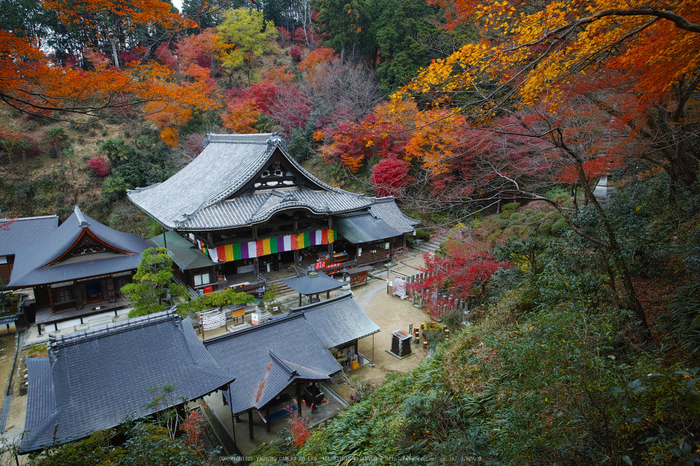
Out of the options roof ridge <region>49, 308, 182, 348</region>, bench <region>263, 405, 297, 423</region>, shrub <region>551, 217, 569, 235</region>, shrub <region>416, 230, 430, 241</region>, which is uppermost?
shrub <region>551, 217, 569, 235</region>

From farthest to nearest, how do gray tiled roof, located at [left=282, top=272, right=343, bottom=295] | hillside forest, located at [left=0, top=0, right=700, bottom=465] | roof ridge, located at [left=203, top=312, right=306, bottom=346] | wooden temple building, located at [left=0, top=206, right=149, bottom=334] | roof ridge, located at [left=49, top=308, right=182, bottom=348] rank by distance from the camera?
wooden temple building, located at [left=0, top=206, right=149, bottom=334]
gray tiled roof, located at [left=282, top=272, right=343, bottom=295]
roof ridge, located at [left=203, top=312, right=306, bottom=346]
roof ridge, located at [left=49, top=308, right=182, bottom=348]
hillside forest, located at [left=0, top=0, right=700, bottom=465]

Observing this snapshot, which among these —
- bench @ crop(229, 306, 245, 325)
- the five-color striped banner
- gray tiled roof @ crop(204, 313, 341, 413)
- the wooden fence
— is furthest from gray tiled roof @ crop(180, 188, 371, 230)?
gray tiled roof @ crop(204, 313, 341, 413)

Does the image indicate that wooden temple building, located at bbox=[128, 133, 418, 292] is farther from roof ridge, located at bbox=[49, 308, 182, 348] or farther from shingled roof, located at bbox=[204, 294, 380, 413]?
roof ridge, located at bbox=[49, 308, 182, 348]

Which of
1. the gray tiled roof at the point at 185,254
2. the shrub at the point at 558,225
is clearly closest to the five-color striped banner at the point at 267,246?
the gray tiled roof at the point at 185,254

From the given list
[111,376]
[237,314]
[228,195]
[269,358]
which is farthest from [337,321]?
[228,195]

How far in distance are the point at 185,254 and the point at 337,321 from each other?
30.8 feet

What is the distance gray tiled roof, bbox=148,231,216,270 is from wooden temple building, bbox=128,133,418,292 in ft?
1.11

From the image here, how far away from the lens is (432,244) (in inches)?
931

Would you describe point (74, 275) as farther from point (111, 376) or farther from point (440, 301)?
point (440, 301)

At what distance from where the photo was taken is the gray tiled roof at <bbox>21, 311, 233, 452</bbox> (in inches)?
257

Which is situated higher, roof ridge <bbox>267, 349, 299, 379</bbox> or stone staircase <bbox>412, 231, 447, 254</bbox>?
stone staircase <bbox>412, 231, 447, 254</bbox>

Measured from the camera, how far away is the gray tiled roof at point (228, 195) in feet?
52.2

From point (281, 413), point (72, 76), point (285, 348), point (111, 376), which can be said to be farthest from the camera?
point (285, 348)

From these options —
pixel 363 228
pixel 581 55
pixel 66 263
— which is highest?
pixel 581 55
